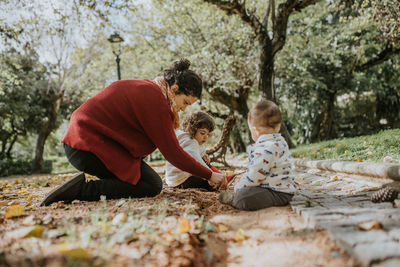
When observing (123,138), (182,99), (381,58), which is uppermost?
(381,58)

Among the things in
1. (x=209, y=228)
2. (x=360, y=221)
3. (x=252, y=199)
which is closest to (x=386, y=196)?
(x=360, y=221)

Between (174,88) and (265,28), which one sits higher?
(265,28)

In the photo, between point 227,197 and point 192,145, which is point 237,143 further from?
point 227,197

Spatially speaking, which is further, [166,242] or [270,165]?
[270,165]

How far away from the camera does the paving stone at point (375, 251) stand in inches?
46.7

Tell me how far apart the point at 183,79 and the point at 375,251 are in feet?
7.28

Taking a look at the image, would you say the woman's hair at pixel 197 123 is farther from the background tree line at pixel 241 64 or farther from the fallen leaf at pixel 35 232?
the background tree line at pixel 241 64

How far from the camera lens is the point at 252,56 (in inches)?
460

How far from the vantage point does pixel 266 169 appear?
232 centimetres

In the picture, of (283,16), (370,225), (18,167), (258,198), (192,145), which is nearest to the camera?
(370,225)

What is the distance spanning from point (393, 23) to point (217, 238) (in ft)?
22.0

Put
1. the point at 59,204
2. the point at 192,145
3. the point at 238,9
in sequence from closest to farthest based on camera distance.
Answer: the point at 59,204, the point at 192,145, the point at 238,9

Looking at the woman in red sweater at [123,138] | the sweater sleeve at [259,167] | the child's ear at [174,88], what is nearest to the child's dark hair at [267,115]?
the sweater sleeve at [259,167]

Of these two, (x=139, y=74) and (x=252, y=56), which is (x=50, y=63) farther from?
(x=252, y=56)
